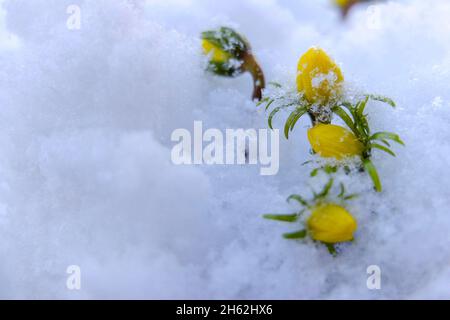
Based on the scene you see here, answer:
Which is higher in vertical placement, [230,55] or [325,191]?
[230,55]

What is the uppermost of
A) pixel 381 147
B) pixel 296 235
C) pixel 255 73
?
pixel 255 73

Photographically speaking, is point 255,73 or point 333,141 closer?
point 333,141

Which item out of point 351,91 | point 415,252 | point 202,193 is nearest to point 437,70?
point 351,91

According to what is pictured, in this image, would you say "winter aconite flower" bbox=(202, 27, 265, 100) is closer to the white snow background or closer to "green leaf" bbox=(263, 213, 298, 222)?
the white snow background

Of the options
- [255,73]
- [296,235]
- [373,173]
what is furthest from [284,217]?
[255,73]

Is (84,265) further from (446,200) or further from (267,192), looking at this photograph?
(446,200)

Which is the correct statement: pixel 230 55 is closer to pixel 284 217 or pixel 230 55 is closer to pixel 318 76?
pixel 318 76
